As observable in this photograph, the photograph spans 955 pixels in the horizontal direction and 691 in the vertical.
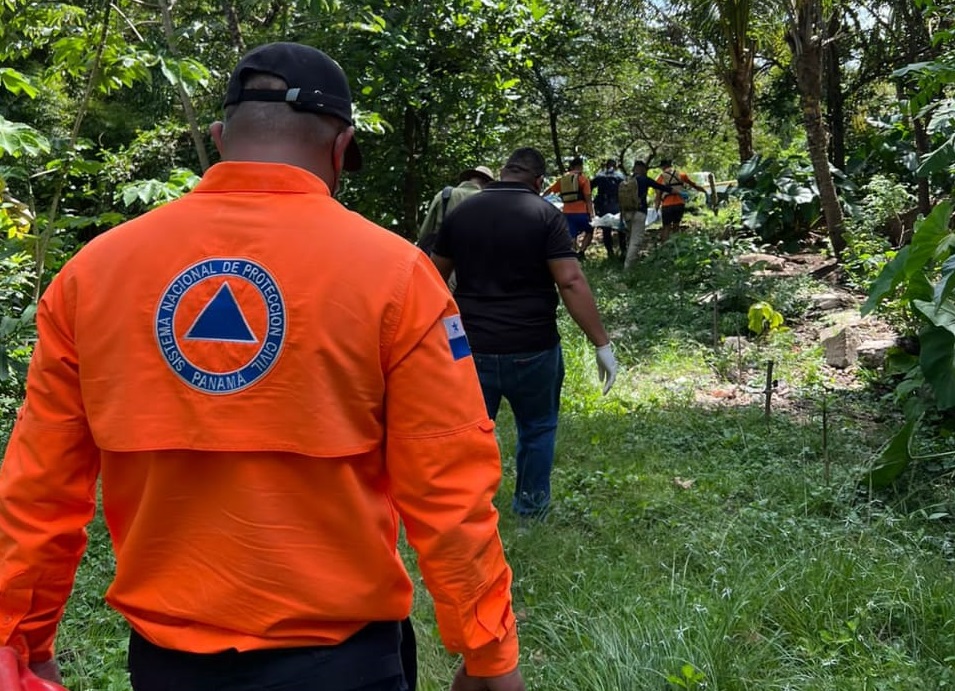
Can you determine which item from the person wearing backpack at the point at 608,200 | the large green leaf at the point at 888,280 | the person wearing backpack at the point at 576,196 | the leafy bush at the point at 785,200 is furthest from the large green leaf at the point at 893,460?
the person wearing backpack at the point at 608,200

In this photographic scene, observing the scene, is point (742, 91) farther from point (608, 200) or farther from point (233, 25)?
point (233, 25)

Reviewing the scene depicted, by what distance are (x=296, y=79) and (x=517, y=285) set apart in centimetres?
255

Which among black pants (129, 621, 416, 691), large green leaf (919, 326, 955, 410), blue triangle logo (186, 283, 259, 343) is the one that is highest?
blue triangle logo (186, 283, 259, 343)

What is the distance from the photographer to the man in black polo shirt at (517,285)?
385 cm

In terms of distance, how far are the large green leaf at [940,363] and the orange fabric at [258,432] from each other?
3.89m

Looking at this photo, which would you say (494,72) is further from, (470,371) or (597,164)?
(597,164)

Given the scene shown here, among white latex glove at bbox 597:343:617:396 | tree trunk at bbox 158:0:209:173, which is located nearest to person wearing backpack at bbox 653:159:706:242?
white latex glove at bbox 597:343:617:396

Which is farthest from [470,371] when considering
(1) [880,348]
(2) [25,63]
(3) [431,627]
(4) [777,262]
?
(2) [25,63]

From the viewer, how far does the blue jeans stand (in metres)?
3.93

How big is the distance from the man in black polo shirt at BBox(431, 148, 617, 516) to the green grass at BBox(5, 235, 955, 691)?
697mm

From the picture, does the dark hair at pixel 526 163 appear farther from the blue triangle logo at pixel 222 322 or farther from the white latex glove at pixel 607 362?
the blue triangle logo at pixel 222 322

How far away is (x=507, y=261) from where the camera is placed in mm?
3863

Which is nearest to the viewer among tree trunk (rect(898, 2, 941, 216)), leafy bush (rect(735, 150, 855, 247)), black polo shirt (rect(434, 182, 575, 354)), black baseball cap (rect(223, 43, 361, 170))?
black baseball cap (rect(223, 43, 361, 170))

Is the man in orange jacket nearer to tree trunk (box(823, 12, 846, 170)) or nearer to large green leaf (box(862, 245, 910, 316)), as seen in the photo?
large green leaf (box(862, 245, 910, 316))
